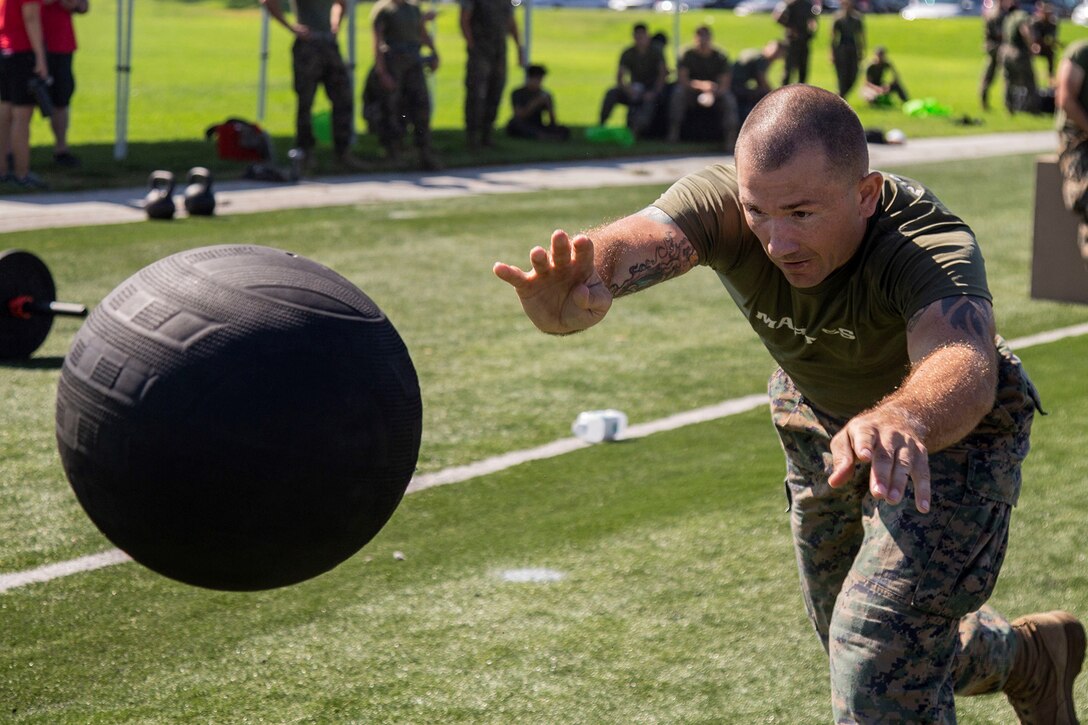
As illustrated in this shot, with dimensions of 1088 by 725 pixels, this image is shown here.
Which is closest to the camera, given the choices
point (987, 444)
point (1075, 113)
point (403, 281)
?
point (987, 444)

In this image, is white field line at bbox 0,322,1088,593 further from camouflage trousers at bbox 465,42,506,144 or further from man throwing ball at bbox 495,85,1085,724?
camouflage trousers at bbox 465,42,506,144

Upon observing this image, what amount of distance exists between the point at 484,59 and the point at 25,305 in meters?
12.3

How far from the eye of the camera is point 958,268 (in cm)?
356

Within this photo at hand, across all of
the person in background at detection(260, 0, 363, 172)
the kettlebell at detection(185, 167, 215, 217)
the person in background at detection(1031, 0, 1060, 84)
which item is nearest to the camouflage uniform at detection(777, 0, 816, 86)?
the person in background at detection(1031, 0, 1060, 84)

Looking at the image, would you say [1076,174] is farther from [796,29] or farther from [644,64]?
[796,29]

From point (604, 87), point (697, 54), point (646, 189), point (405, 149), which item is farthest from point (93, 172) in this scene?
point (604, 87)

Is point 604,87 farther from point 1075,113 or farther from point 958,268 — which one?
point 958,268

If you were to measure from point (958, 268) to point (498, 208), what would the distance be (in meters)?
12.5

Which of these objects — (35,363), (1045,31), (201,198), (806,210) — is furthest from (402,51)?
(1045,31)

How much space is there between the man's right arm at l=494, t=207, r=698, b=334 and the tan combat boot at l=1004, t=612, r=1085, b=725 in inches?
66.1

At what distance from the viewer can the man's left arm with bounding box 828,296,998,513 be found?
9.24 feet

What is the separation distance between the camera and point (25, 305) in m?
8.64

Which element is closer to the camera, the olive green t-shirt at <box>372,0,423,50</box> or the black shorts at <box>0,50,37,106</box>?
the black shorts at <box>0,50,37,106</box>

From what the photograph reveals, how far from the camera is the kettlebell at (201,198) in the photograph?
563 inches
